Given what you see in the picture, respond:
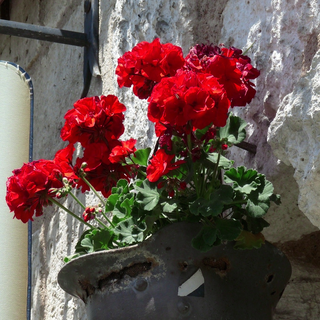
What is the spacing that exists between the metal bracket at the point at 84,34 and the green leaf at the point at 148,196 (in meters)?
0.80

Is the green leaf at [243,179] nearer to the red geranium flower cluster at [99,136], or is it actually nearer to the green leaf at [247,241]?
the green leaf at [247,241]

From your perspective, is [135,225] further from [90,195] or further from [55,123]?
[55,123]

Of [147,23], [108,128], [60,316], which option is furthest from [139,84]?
[60,316]

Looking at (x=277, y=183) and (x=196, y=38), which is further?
(x=196, y=38)

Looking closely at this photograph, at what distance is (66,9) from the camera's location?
2.01 m

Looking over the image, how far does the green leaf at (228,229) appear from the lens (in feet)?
2.85

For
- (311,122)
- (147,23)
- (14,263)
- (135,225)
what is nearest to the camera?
(311,122)

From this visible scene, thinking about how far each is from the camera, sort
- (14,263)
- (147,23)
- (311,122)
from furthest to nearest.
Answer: (147,23) → (14,263) → (311,122)

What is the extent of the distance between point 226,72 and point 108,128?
0.78ft

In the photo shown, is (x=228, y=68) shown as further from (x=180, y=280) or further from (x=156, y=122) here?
(x=180, y=280)

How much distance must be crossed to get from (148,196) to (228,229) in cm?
13

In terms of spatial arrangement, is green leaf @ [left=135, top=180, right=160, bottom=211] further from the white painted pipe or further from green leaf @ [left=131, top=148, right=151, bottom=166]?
the white painted pipe

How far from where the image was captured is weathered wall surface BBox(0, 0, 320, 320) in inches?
35.3

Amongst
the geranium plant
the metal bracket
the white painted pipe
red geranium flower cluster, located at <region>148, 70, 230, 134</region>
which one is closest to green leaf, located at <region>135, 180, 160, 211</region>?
the geranium plant
